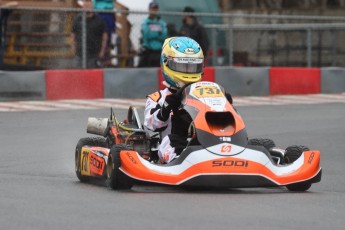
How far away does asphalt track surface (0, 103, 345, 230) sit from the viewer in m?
6.85

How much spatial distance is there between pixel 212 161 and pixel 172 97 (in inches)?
32.1

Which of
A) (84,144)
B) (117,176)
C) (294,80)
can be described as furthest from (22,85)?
(117,176)

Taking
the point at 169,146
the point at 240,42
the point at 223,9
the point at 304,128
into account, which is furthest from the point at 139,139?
the point at 223,9

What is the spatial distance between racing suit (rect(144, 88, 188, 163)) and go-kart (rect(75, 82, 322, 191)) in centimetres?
9

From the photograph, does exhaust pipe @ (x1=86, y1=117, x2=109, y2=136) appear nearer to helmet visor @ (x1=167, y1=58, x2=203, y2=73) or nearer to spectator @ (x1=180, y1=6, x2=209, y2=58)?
helmet visor @ (x1=167, y1=58, x2=203, y2=73)

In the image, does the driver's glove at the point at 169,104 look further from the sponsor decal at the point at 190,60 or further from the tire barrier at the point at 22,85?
the tire barrier at the point at 22,85

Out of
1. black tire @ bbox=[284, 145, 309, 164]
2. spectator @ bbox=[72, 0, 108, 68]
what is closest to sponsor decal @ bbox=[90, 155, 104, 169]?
black tire @ bbox=[284, 145, 309, 164]

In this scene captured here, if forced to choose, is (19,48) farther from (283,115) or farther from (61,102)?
(283,115)

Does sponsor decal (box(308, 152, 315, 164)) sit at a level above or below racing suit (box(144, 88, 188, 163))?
below

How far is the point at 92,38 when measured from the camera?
19.0 metres

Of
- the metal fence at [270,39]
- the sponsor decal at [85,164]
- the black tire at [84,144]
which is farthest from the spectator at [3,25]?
the sponsor decal at [85,164]

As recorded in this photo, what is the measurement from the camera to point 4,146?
41.3ft

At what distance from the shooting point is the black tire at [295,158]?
8.61 meters

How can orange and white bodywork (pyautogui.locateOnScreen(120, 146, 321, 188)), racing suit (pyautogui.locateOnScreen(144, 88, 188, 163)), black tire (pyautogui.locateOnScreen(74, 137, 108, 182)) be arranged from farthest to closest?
black tire (pyautogui.locateOnScreen(74, 137, 108, 182)) → racing suit (pyautogui.locateOnScreen(144, 88, 188, 163)) → orange and white bodywork (pyautogui.locateOnScreen(120, 146, 321, 188))
